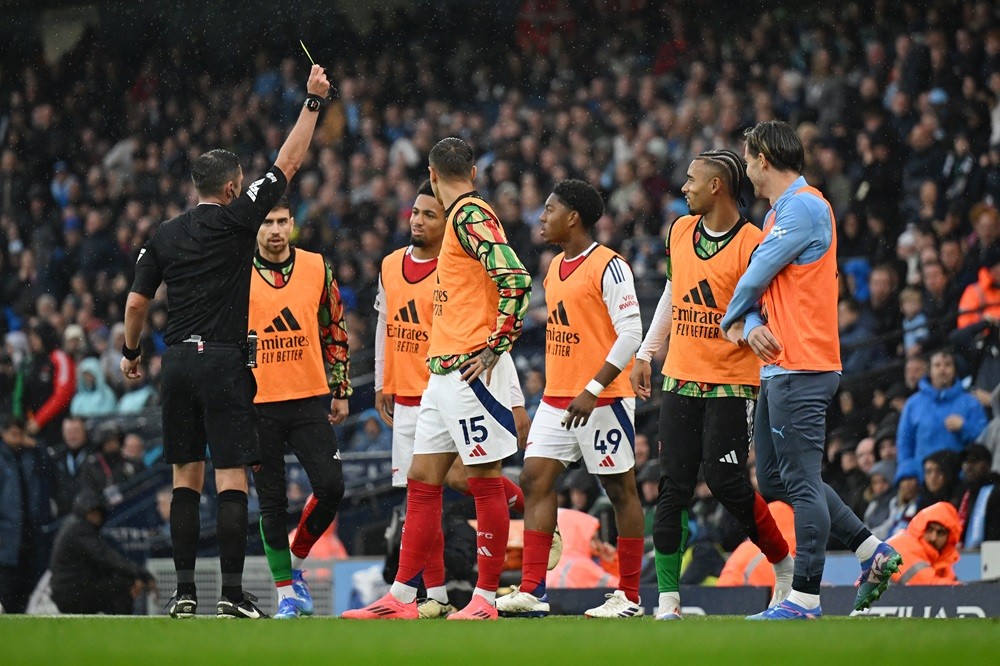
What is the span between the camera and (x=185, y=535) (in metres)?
7.06

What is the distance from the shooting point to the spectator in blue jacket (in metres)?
10.7

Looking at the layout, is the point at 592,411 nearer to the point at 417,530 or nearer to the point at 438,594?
the point at 417,530

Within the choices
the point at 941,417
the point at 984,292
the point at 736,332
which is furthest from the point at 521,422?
the point at 984,292

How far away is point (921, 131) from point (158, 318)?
30.3 ft

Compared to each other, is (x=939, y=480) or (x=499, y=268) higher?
(x=499, y=268)

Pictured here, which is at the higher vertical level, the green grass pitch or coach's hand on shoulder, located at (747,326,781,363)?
coach's hand on shoulder, located at (747,326,781,363)

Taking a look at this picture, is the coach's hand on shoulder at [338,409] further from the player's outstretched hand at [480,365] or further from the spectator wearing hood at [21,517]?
the spectator wearing hood at [21,517]

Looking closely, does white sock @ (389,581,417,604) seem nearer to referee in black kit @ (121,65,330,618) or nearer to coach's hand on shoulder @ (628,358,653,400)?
referee in black kit @ (121,65,330,618)

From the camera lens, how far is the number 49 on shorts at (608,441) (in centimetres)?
737

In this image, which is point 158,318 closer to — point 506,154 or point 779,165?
point 506,154

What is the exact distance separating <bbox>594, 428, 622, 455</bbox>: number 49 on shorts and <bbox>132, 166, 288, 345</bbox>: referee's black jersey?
185cm

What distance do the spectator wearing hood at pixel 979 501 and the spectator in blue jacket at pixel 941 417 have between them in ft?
1.08

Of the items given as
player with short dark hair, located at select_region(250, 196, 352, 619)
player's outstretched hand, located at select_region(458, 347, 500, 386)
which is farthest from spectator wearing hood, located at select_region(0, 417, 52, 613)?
player's outstretched hand, located at select_region(458, 347, 500, 386)

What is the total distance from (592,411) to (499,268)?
95 centimetres
